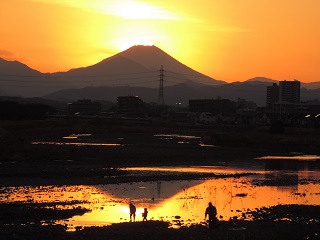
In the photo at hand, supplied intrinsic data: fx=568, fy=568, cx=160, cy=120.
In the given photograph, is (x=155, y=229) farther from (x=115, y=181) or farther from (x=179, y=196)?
(x=115, y=181)

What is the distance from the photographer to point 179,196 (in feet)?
73.4

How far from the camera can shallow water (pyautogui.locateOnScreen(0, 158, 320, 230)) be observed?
1806cm

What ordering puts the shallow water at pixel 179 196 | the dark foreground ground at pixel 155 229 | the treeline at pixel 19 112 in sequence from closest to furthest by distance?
the dark foreground ground at pixel 155 229 < the shallow water at pixel 179 196 < the treeline at pixel 19 112

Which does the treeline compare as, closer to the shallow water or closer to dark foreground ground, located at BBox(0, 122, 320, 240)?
dark foreground ground, located at BBox(0, 122, 320, 240)

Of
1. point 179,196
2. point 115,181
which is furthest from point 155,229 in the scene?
point 115,181

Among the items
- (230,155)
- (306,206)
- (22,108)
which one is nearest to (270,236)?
(306,206)

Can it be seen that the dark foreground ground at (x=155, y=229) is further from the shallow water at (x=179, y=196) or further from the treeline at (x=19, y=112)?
the treeline at (x=19, y=112)

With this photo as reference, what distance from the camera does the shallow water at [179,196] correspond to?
18.1m

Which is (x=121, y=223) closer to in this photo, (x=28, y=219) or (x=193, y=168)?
(x=28, y=219)

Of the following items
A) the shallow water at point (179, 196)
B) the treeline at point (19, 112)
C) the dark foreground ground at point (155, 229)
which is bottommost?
the shallow water at point (179, 196)

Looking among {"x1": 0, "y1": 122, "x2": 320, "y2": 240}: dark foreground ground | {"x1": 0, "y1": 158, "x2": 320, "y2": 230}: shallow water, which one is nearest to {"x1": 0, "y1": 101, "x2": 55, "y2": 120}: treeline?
{"x1": 0, "y1": 122, "x2": 320, "y2": 240}: dark foreground ground

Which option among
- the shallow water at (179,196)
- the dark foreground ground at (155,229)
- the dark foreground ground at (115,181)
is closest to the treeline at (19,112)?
the dark foreground ground at (115,181)

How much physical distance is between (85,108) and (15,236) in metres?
160

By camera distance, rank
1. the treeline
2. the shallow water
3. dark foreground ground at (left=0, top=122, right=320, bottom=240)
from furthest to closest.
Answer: the treeline < the shallow water < dark foreground ground at (left=0, top=122, right=320, bottom=240)
